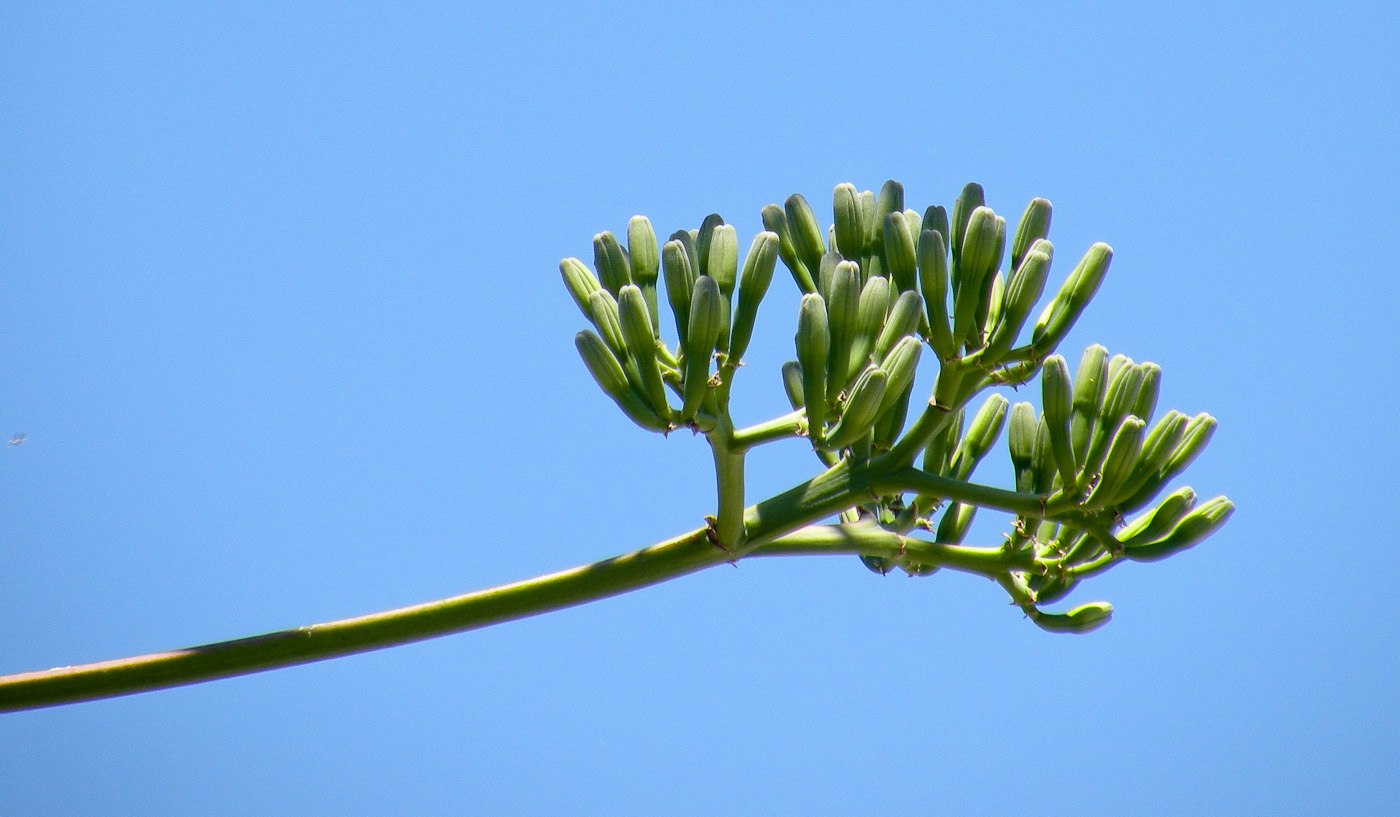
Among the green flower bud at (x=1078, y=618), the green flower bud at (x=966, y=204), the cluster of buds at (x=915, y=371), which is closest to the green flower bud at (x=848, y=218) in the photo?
the cluster of buds at (x=915, y=371)

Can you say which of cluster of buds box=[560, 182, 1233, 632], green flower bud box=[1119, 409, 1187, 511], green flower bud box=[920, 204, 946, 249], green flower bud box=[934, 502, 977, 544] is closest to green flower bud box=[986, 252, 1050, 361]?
cluster of buds box=[560, 182, 1233, 632]

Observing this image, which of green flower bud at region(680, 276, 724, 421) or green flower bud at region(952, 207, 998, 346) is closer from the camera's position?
green flower bud at region(680, 276, 724, 421)

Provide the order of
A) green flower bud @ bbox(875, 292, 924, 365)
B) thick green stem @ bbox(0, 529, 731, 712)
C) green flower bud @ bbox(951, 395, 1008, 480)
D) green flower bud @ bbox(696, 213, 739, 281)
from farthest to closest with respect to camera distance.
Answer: green flower bud @ bbox(951, 395, 1008, 480), green flower bud @ bbox(696, 213, 739, 281), green flower bud @ bbox(875, 292, 924, 365), thick green stem @ bbox(0, 529, 731, 712)

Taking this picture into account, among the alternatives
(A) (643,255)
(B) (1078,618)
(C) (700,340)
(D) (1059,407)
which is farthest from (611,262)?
(B) (1078,618)

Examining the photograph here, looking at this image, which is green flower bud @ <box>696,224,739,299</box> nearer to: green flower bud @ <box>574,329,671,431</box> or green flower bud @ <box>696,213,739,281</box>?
green flower bud @ <box>696,213,739,281</box>

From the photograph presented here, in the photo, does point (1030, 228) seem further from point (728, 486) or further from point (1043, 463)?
point (728, 486)

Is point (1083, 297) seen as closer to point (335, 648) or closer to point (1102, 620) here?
point (1102, 620)

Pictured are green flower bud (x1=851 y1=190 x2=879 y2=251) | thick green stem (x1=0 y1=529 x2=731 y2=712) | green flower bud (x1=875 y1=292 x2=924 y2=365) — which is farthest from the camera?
green flower bud (x1=851 y1=190 x2=879 y2=251)

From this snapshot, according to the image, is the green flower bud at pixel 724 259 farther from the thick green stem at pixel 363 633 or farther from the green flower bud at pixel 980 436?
the green flower bud at pixel 980 436
